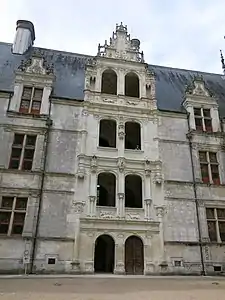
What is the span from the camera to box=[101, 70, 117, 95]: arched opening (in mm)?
20969

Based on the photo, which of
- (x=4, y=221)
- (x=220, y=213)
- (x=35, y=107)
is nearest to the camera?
(x=4, y=221)

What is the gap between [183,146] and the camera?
1852 cm

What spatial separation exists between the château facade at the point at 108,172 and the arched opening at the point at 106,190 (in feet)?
0.27

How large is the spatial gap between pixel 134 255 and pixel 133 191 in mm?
4692

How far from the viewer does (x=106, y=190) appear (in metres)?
18.3

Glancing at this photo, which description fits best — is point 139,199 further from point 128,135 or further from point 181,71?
point 181,71

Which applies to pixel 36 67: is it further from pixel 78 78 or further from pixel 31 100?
pixel 78 78

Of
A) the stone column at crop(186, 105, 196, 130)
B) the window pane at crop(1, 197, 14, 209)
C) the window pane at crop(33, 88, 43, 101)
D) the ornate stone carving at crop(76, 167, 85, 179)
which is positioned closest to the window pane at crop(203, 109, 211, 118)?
the stone column at crop(186, 105, 196, 130)

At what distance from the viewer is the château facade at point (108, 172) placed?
14695mm

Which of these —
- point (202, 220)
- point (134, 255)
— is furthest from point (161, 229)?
point (202, 220)

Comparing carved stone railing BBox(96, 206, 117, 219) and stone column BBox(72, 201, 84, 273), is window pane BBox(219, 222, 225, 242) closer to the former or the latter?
carved stone railing BBox(96, 206, 117, 219)

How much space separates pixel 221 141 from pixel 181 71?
9.92 meters

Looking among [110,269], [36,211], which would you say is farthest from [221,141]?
[36,211]

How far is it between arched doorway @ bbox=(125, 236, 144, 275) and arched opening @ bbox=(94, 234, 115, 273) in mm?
2021
